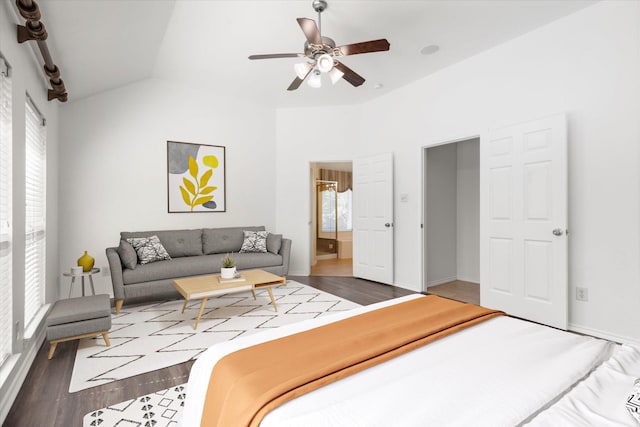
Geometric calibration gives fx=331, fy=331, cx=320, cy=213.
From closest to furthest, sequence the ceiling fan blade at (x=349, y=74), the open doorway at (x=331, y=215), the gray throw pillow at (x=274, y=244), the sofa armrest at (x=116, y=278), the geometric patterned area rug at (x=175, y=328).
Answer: the geometric patterned area rug at (x=175, y=328), the ceiling fan blade at (x=349, y=74), the sofa armrest at (x=116, y=278), the gray throw pillow at (x=274, y=244), the open doorway at (x=331, y=215)

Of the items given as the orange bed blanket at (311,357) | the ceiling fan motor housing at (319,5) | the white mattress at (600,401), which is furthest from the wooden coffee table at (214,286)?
the white mattress at (600,401)

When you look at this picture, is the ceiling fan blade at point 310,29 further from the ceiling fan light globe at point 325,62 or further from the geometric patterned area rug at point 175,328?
the geometric patterned area rug at point 175,328

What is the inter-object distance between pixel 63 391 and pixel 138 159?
3.36 meters

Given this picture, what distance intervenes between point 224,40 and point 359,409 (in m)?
3.89

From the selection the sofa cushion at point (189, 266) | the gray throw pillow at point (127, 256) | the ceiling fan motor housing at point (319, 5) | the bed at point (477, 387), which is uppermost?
the ceiling fan motor housing at point (319, 5)

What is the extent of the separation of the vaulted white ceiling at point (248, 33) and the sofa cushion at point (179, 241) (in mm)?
2003

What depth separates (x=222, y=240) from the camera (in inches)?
199

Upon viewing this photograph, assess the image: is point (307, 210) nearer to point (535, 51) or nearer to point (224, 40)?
point (224, 40)

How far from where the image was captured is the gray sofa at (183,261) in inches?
148

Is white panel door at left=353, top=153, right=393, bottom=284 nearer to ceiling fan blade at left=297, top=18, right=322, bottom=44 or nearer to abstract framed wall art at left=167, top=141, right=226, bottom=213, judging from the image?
abstract framed wall art at left=167, top=141, right=226, bottom=213

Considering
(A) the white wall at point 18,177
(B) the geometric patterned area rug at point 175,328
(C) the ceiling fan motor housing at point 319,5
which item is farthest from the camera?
(C) the ceiling fan motor housing at point 319,5

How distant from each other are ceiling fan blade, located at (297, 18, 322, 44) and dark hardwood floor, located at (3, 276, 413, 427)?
8.86ft

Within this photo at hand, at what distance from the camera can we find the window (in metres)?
2.82

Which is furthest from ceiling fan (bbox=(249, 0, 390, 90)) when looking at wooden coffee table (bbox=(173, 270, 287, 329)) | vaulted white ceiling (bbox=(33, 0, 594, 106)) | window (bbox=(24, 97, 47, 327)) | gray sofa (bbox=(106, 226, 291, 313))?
gray sofa (bbox=(106, 226, 291, 313))
